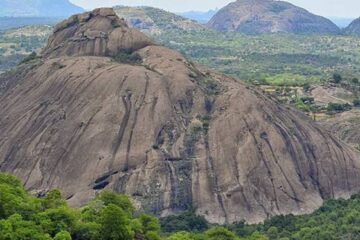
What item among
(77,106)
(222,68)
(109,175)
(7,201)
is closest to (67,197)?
(109,175)

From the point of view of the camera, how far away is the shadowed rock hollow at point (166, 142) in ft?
204

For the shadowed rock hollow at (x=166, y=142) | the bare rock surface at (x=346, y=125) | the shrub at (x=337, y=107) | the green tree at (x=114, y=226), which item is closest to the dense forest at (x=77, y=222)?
the green tree at (x=114, y=226)

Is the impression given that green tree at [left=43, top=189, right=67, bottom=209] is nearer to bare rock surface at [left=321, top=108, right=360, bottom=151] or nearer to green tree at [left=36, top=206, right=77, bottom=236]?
green tree at [left=36, top=206, right=77, bottom=236]

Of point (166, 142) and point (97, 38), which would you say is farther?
point (97, 38)

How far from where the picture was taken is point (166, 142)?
65.2 m

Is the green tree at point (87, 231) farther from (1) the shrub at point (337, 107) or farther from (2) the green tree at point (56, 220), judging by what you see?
(1) the shrub at point (337, 107)

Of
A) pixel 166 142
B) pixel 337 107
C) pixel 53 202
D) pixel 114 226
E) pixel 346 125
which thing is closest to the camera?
pixel 114 226

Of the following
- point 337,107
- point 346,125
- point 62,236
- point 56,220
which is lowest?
point 337,107

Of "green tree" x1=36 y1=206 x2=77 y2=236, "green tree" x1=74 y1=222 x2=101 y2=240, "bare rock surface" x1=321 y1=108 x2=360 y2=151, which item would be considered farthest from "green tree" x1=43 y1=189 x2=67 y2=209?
"bare rock surface" x1=321 y1=108 x2=360 y2=151

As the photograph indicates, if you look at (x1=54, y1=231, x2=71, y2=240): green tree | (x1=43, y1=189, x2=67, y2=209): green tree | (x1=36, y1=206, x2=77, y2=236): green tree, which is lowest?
(x1=43, y1=189, x2=67, y2=209): green tree

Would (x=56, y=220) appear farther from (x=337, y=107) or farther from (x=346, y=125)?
(x=337, y=107)

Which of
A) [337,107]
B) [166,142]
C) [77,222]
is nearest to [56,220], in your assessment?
[77,222]

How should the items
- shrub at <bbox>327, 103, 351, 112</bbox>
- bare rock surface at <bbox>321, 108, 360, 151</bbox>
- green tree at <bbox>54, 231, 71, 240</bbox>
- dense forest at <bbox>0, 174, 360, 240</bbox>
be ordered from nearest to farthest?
1. green tree at <bbox>54, 231, 71, 240</bbox>
2. dense forest at <bbox>0, 174, 360, 240</bbox>
3. bare rock surface at <bbox>321, 108, 360, 151</bbox>
4. shrub at <bbox>327, 103, 351, 112</bbox>

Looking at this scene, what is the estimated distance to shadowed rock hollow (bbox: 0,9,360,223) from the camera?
62.1 meters
